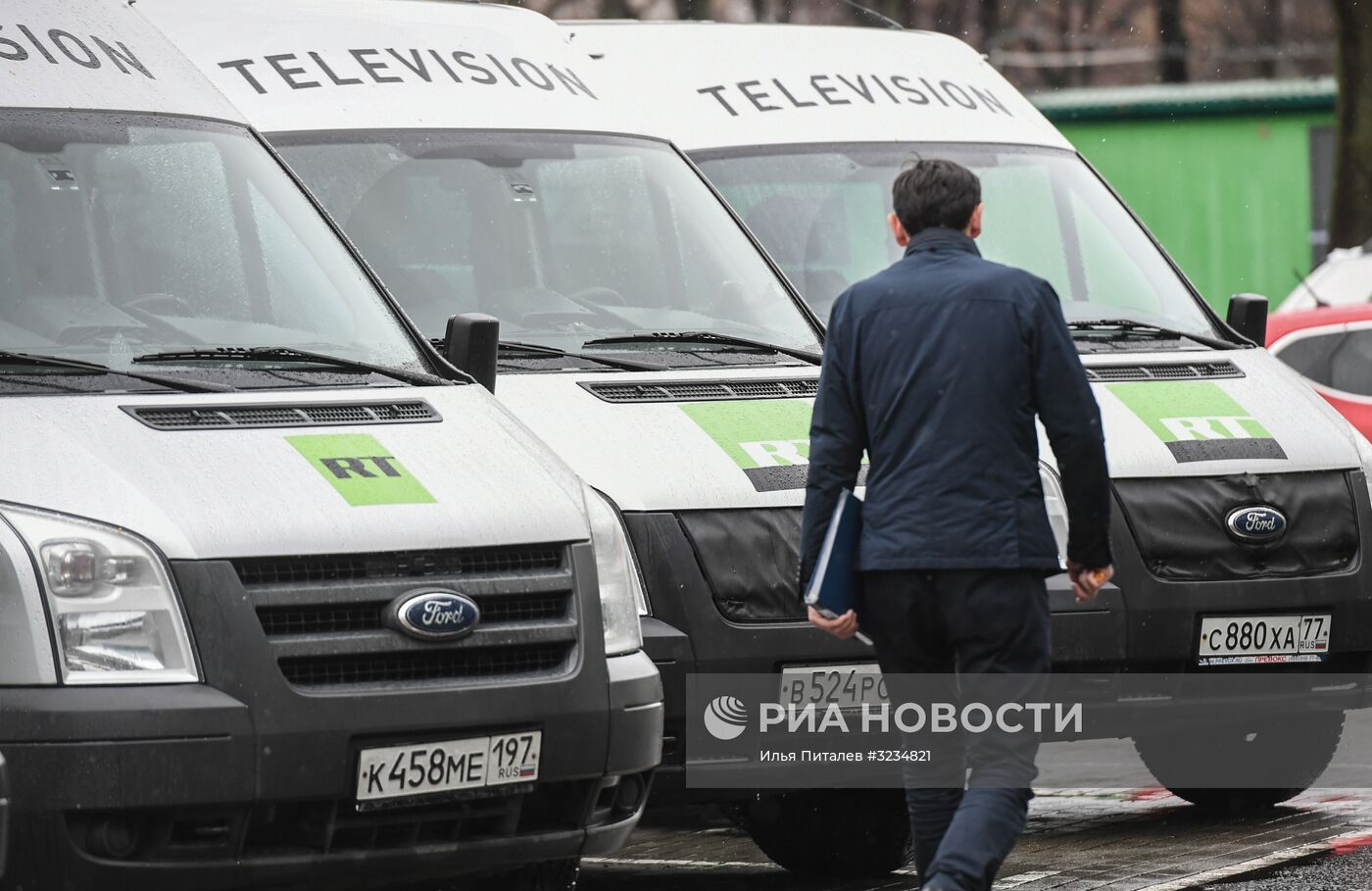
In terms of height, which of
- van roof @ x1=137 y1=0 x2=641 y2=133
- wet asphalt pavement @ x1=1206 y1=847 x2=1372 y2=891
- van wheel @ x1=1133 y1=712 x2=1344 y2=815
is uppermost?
van roof @ x1=137 y1=0 x2=641 y2=133

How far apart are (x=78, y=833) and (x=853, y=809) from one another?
10.6ft

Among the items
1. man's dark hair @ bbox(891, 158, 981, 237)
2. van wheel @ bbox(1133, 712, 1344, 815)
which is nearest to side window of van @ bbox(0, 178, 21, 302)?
man's dark hair @ bbox(891, 158, 981, 237)

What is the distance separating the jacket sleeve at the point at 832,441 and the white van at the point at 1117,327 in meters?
2.04

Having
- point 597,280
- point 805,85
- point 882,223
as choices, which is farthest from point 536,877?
point 805,85

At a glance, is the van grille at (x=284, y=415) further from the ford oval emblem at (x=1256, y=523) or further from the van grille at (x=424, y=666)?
the ford oval emblem at (x=1256, y=523)

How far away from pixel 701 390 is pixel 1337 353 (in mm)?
5413

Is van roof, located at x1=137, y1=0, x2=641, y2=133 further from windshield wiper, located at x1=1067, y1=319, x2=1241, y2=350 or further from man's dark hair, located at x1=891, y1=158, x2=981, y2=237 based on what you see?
man's dark hair, located at x1=891, y1=158, x2=981, y2=237

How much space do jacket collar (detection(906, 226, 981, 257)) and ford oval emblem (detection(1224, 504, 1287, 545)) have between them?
8.40 feet

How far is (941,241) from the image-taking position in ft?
20.4

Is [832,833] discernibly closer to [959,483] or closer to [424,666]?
[959,483]

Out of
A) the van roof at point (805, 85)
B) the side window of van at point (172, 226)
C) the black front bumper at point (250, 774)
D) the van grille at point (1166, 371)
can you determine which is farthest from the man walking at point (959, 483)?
the van roof at point (805, 85)

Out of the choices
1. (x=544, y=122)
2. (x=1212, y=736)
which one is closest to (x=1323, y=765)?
(x=1212, y=736)

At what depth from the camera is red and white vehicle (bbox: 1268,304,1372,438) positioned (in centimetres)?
1211

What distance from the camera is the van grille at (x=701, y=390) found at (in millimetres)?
7660
